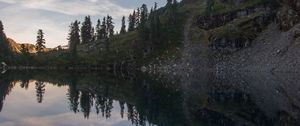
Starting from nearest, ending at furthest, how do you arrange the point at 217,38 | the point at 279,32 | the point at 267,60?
the point at 267,60, the point at 279,32, the point at 217,38

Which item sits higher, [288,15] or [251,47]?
[288,15]

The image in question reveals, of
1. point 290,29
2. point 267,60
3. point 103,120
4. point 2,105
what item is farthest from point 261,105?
point 290,29

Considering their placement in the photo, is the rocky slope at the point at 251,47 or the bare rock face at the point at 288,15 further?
the bare rock face at the point at 288,15

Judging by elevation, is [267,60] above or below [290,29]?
below

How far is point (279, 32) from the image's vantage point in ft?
562

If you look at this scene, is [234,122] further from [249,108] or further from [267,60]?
[267,60]

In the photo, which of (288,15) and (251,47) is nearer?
(288,15)

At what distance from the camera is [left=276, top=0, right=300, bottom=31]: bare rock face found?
168 metres

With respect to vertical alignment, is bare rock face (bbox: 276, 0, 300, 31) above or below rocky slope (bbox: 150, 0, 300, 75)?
above

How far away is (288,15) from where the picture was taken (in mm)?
171250

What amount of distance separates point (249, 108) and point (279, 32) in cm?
12903

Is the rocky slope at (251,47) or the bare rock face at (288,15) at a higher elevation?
the bare rock face at (288,15)

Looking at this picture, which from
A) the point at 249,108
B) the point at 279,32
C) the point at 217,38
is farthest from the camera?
the point at 217,38

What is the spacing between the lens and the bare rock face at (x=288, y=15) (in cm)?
16762
